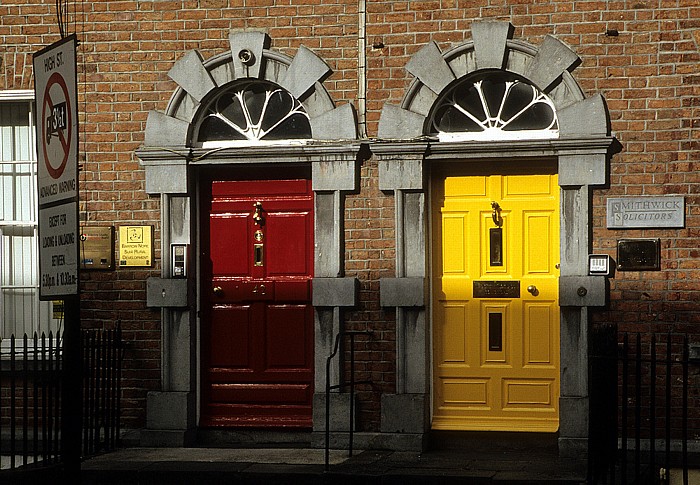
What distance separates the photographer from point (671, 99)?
953cm

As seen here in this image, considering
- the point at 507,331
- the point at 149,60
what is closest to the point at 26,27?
the point at 149,60

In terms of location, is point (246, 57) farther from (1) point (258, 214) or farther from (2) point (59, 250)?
(2) point (59, 250)

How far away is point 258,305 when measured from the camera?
34.2ft

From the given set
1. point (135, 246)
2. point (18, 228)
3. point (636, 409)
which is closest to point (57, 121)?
point (636, 409)

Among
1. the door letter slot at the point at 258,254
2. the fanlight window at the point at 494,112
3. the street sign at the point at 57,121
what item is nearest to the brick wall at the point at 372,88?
the fanlight window at the point at 494,112

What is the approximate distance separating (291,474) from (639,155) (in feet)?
12.0

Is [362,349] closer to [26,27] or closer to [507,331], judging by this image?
[507,331]

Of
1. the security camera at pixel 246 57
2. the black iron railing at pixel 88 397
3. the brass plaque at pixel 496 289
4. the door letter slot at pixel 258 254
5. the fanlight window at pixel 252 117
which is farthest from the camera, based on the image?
the door letter slot at pixel 258 254

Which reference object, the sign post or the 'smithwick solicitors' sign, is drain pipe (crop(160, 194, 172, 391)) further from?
the sign post

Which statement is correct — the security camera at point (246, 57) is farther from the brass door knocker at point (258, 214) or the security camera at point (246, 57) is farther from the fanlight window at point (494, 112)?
the fanlight window at point (494, 112)

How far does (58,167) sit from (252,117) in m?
4.88

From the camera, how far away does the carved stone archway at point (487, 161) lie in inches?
374

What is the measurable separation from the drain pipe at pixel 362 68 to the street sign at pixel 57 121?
4546mm

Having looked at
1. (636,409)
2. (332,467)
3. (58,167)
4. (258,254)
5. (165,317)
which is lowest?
(332,467)
